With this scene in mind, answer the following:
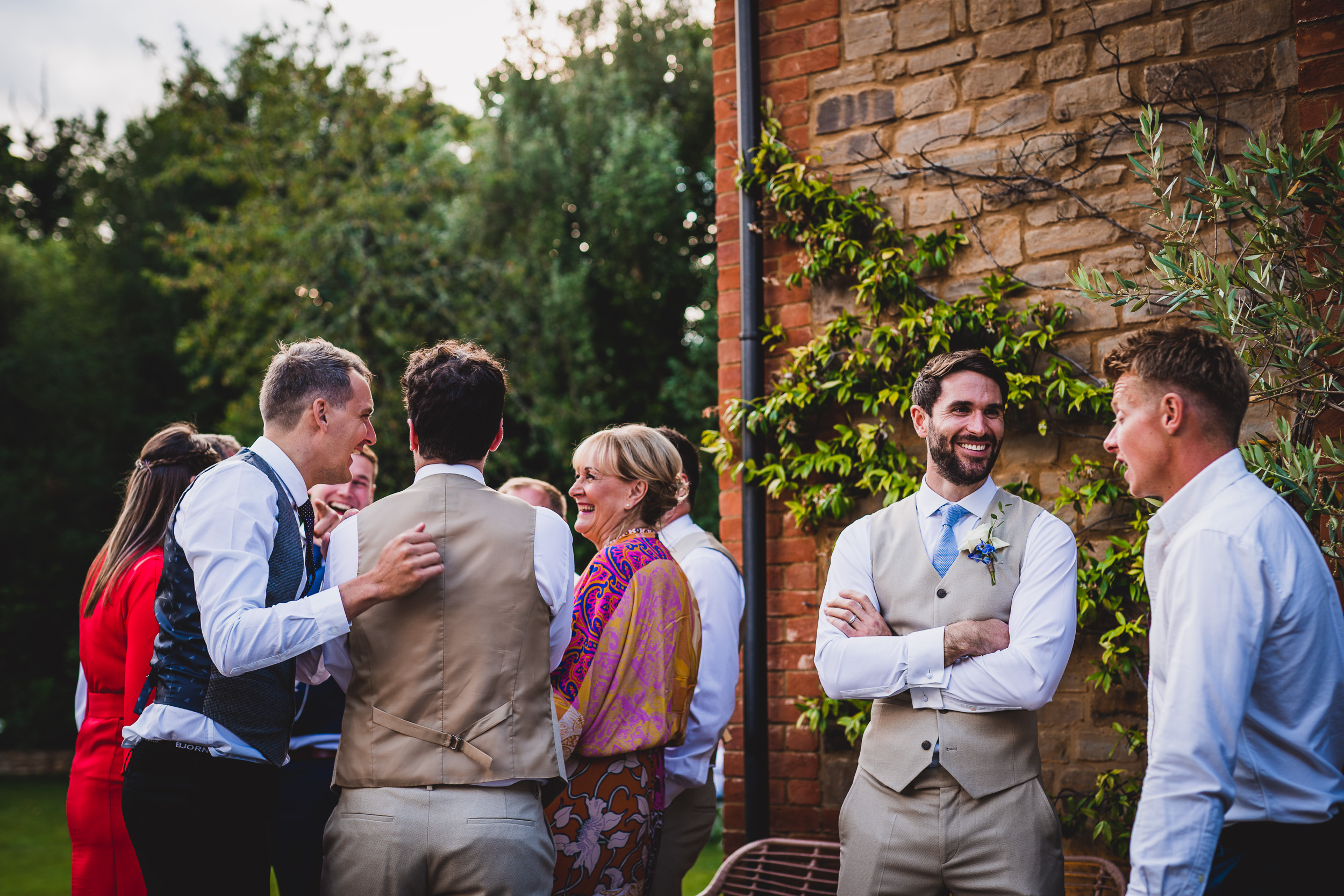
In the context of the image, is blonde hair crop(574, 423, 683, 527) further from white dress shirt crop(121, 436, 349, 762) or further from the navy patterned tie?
white dress shirt crop(121, 436, 349, 762)

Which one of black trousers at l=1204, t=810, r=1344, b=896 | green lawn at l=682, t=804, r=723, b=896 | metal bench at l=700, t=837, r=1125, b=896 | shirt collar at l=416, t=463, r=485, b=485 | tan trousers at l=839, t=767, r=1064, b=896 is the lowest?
green lawn at l=682, t=804, r=723, b=896

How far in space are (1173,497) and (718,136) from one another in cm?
280

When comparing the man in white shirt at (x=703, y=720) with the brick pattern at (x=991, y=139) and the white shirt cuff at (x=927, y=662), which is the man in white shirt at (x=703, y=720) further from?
the white shirt cuff at (x=927, y=662)

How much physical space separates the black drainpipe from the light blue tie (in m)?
1.26

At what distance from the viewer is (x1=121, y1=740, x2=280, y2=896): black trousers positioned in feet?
7.22

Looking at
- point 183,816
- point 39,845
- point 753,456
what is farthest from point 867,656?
point 39,845

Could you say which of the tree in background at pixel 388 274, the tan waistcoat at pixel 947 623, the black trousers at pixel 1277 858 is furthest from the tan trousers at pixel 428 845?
the tree in background at pixel 388 274

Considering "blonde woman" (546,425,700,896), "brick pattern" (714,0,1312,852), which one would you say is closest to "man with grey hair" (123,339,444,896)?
"blonde woman" (546,425,700,896)

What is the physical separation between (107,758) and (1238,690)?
9.56 ft

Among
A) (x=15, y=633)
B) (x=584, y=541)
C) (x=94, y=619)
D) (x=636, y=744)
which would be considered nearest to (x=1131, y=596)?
(x=636, y=744)

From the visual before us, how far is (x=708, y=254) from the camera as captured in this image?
12609 mm

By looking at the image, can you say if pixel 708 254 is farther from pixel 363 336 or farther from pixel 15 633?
pixel 15 633

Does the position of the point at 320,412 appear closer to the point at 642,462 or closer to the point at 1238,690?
the point at 642,462

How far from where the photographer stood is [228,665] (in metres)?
2.12
